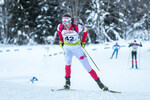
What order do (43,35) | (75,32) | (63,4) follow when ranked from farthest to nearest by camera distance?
1. (43,35)
2. (63,4)
3. (75,32)

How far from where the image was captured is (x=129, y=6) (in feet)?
131

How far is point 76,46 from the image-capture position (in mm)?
5301

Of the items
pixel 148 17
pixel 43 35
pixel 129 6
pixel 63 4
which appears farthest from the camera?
pixel 129 6

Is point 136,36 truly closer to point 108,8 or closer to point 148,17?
point 148,17

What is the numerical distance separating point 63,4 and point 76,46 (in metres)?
25.9

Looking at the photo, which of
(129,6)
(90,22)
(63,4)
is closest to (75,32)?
(63,4)

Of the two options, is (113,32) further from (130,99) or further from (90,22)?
(130,99)

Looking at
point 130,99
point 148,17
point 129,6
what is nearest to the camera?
point 130,99

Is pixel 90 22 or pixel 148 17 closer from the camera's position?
pixel 90 22

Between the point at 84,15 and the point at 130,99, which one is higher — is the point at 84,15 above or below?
above

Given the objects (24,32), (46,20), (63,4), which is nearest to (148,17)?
(63,4)

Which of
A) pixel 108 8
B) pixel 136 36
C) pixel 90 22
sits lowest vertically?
pixel 136 36

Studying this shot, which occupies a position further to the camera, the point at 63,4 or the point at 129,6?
the point at 129,6

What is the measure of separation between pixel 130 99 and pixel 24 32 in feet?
98.0
